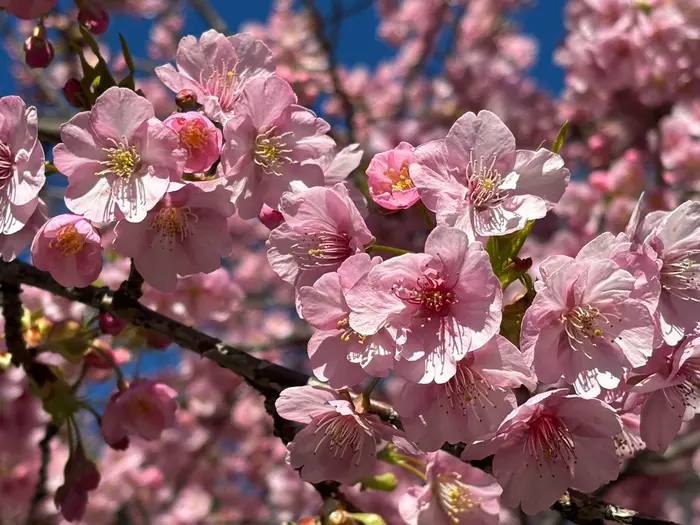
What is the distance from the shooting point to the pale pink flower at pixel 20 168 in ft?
5.02

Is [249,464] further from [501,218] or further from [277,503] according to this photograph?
[501,218]

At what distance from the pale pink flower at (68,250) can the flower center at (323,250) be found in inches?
18.3

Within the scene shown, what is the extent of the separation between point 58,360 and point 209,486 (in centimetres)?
390

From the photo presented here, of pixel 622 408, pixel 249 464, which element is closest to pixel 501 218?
pixel 622 408

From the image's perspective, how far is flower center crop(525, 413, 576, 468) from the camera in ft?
4.75

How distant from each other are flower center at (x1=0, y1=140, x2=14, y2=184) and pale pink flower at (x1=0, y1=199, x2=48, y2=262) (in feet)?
0.30

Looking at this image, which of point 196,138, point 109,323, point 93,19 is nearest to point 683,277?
point 196,138

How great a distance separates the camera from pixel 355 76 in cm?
805

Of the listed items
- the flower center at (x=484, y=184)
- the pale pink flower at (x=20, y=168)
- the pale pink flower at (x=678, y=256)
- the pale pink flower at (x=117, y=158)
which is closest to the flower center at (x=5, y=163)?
the pale pink flower at (x=20, y=168)

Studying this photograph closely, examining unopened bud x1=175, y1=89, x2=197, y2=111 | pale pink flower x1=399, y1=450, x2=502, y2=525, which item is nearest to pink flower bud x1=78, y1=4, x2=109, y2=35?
unopened bud x1=175, y1=89, x2=197, y2=111

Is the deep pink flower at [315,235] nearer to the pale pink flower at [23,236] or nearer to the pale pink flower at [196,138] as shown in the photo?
the pale pink flower at [196,138]

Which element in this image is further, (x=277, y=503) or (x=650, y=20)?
(x=277, y=503)

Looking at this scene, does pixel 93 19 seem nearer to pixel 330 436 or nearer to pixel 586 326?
pixel 330 436

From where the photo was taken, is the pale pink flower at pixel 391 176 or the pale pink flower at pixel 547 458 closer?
the pale pink flower at pixel 547 458
